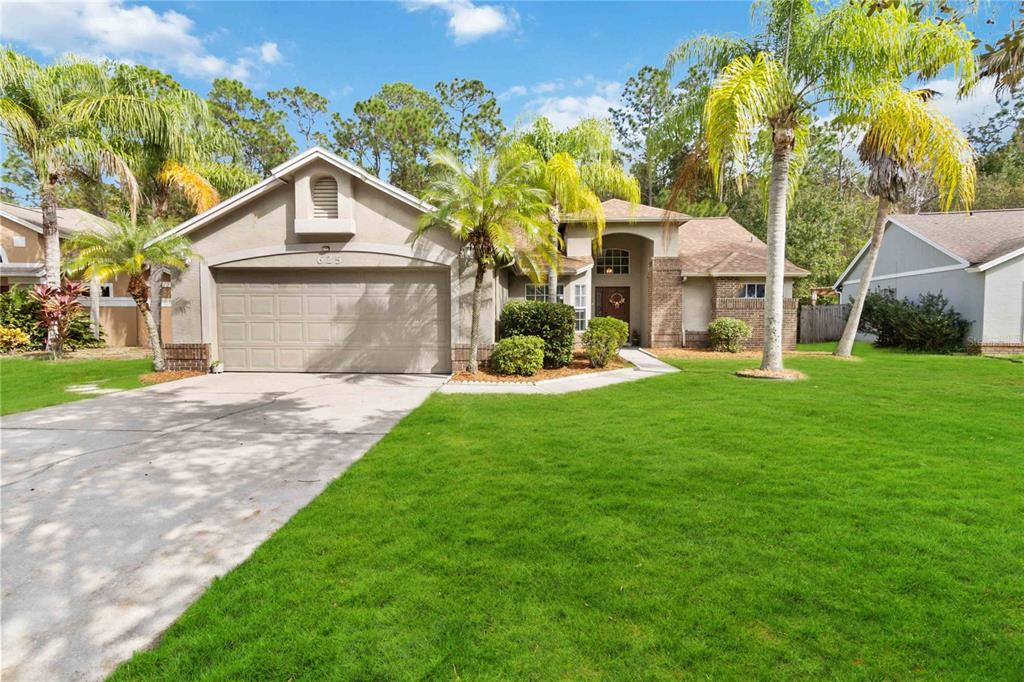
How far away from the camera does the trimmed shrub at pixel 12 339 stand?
15062mm

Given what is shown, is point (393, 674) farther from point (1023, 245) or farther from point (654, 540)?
point (1023, 245)

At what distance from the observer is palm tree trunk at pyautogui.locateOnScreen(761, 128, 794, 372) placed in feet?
34.9

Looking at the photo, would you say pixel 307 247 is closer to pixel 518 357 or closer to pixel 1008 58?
pixel 518 357

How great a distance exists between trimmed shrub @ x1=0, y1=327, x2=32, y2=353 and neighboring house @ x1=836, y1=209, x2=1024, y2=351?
28925mm

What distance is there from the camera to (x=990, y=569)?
3109 mm

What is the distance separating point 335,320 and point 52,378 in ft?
20.1

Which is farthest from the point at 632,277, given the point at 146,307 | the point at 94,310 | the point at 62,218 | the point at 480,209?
the point at 62,218

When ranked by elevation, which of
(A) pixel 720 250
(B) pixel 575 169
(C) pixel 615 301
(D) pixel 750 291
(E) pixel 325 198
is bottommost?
(C) pixel 615 301

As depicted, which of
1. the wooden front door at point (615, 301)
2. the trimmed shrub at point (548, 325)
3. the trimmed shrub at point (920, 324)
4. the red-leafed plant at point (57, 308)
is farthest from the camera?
the wooden front door at point (615, 301)

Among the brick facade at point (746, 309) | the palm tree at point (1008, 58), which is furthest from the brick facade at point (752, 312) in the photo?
the palm tree at point (1008, 58)

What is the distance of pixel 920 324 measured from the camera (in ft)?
56.1

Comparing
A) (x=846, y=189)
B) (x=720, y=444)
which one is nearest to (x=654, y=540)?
(x=720, y=444)

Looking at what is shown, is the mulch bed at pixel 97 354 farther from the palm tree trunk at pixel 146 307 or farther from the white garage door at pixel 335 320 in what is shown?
the white garage door at pixel 335 320

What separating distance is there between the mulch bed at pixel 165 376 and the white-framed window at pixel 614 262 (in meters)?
14.1
